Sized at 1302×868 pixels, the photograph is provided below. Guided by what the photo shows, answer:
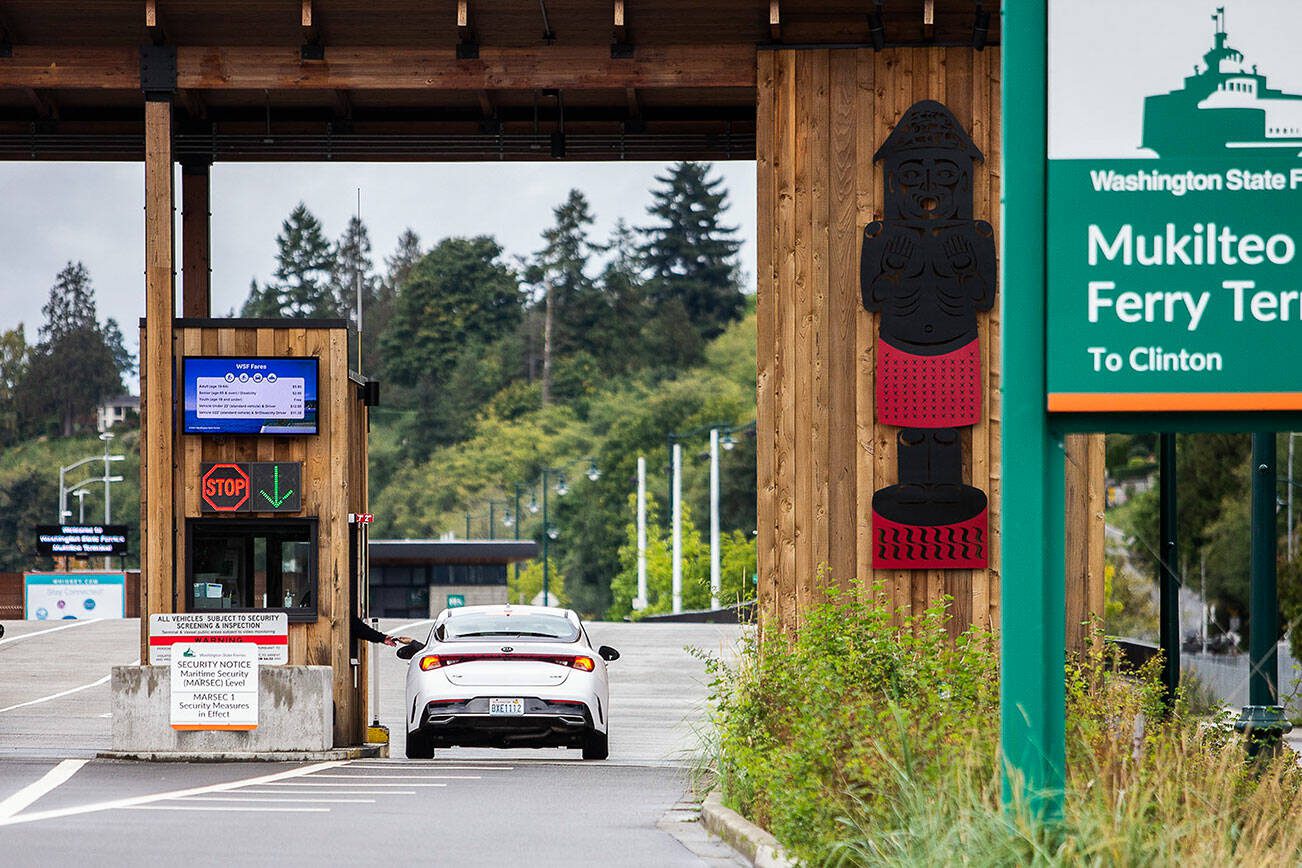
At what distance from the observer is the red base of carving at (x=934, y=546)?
1731cm

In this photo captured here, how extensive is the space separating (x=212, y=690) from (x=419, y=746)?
193 cm

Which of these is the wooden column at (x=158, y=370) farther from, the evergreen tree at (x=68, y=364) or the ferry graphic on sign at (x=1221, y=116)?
the evergreen tree at (x=68, y=364)

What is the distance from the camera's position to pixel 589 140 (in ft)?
70.0

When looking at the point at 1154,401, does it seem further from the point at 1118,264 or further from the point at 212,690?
the point at 212,690

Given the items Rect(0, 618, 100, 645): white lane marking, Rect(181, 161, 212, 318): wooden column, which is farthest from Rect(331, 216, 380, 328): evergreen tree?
Rect(181, 161, 212, 318): wooden column

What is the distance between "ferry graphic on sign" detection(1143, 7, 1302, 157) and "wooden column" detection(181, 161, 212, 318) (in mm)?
14336

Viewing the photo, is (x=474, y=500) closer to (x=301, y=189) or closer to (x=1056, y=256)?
(x=301, y=189)

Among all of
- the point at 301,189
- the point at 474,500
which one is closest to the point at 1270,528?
the point at 474,500

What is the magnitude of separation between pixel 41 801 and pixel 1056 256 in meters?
8.29

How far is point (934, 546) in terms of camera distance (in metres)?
17.4

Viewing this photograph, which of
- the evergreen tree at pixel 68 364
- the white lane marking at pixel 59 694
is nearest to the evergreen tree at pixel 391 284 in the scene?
the evergreen tree at pixel 68 364

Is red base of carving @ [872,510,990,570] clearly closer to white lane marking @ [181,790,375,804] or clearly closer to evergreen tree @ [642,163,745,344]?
white lane marking @ [181,790,375,804]

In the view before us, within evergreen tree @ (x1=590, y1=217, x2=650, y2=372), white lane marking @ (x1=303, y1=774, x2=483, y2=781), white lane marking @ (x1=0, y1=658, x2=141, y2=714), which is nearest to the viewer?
white lane marking @ (x1=303, y1=774, x2=483, y2=781)

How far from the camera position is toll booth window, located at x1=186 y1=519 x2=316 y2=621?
18.5 meters
